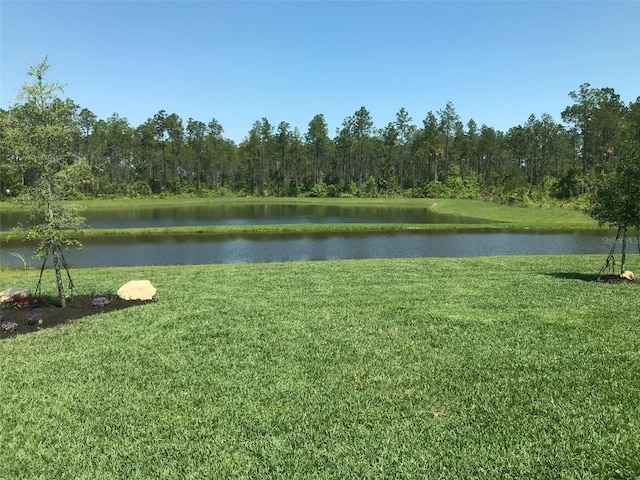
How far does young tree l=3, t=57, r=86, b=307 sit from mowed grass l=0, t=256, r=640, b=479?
85.1 inches

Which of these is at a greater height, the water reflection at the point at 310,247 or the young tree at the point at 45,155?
the young tree at the point at 45,155

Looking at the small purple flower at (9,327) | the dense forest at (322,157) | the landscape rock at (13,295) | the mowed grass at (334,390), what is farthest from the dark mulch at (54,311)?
the dense forest at (322,157)

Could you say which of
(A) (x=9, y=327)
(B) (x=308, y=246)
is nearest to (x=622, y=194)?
(A) (x=9, y=327)

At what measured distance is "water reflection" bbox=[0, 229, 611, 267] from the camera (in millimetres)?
24359

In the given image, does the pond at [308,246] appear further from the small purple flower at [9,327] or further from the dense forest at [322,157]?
the dense forest at [322,157]

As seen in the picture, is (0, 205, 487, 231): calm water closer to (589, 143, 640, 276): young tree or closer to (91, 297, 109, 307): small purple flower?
(91, 297, 109, 307): small purple flower

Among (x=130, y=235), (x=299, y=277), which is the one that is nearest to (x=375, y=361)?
(x=299, y=277)

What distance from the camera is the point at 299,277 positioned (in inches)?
576

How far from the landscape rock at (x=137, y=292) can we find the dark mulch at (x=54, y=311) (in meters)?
0.13

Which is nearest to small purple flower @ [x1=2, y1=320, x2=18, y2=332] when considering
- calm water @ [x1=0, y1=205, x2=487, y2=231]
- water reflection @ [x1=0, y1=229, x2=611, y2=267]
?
water reflection @ [x1=0, y1=229, x2=611, y2=267]

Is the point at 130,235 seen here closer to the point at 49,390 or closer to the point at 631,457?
the point at 49,390

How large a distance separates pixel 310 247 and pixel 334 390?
21914mm

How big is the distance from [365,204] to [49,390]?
68.8 metres

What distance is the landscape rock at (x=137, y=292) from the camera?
11.2 m
